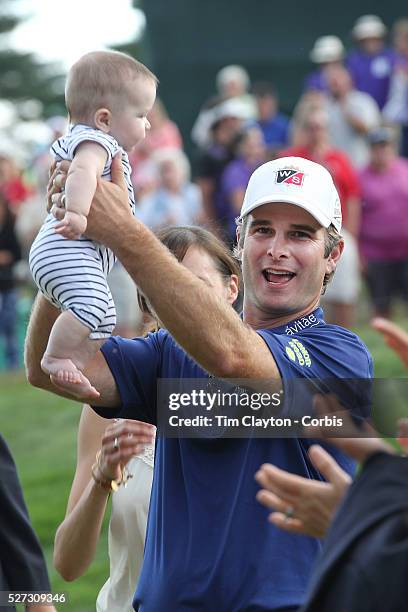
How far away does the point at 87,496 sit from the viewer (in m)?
4.23

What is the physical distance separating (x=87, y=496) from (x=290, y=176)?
126 centimetres

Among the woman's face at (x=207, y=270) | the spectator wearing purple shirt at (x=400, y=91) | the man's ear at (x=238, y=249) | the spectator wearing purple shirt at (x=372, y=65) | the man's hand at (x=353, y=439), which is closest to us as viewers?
the man's hand at (x=353, y=439)

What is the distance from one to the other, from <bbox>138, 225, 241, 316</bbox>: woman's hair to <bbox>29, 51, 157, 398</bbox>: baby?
64 centimetres

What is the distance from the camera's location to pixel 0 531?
12.9 ft

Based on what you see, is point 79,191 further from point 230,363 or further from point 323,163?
point 323,163

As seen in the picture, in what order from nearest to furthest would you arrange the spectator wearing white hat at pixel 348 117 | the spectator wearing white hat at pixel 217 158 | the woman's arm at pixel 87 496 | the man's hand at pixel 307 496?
1. the man's hand at pixel 307 496
2. the woman's arm at pixel 87 496
3. the spectator wearing white hat at pixel 217 158
4. the spectator wearing white hat at pixel 348 117

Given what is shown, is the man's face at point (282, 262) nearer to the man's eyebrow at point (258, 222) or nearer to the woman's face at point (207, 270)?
the man's eyebrow at point (258, 222)

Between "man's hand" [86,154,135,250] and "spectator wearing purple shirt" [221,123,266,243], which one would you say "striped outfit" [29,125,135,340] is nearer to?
"man's hand" [86,154,135,250]

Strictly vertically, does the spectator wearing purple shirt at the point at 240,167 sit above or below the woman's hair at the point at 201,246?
above

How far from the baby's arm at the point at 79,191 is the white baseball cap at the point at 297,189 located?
558mm

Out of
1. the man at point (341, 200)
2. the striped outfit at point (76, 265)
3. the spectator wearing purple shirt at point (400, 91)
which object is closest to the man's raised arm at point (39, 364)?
the striped outfit at point (76, 265)

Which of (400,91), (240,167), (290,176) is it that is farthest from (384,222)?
(290,176)

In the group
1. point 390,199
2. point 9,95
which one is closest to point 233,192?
point 390,199

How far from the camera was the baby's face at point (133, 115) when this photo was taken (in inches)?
151
